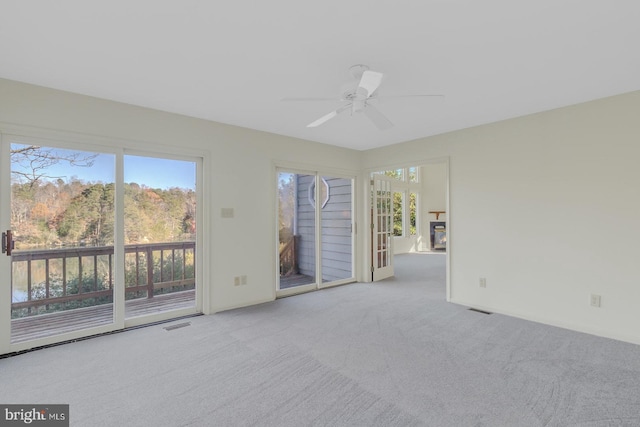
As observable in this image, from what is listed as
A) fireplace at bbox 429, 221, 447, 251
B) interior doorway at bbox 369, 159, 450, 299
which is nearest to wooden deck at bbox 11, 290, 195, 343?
interior doorway at bbox 369, 159, 450, 299

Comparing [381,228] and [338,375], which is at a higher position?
[381,228]

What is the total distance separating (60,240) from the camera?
3078 mm

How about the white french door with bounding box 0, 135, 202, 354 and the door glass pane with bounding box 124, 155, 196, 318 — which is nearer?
the white french door with bounding box 0, 135, 202, 354

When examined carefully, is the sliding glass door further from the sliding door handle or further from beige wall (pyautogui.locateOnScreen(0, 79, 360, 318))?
the sliding door handle

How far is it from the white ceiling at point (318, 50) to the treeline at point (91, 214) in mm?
982

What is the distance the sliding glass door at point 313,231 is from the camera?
4.93 meters

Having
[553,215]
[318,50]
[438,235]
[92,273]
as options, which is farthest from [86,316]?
[438,235]

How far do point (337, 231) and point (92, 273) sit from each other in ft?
12.0

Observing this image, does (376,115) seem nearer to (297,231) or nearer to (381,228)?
(297,231)

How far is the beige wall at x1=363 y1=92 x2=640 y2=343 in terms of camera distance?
3088 mm

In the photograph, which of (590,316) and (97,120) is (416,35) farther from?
(590,316)

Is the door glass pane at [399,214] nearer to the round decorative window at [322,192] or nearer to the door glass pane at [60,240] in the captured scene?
the round decorative window at [322,192]

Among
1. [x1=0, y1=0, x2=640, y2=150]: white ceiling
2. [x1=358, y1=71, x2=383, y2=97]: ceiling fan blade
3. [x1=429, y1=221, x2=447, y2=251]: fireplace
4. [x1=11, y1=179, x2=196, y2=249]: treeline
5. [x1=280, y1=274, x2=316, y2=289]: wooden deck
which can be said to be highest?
[x1=0, y1=0, x2=640, y2=150]: white ceiling

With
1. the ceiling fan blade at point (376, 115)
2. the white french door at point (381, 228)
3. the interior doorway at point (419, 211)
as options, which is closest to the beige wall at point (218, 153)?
the white french door at point (381, 228)
